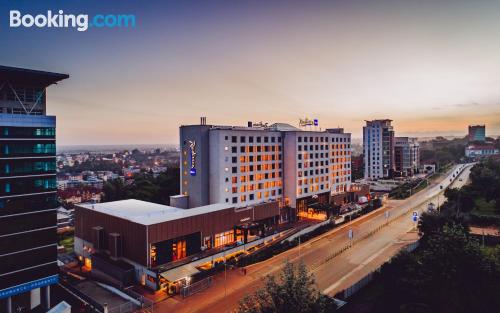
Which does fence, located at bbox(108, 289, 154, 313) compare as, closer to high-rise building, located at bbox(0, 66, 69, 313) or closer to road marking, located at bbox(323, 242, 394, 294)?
high-rise building, located at bbox(0, 66, 69, 313)

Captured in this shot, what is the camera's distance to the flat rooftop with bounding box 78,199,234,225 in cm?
4994

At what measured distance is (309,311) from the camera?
83.3 ft

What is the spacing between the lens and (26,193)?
42219 mm

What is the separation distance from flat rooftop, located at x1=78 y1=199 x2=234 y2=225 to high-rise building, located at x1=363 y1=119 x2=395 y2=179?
11324cm

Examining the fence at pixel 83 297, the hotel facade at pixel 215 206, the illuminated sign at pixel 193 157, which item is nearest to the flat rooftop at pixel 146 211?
the hotel facade at pixel 215 206

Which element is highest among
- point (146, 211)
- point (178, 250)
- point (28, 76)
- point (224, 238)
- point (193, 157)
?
point (28, 76)

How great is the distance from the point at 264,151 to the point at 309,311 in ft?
169

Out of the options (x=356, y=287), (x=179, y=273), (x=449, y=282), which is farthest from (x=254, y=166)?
(x=449, y=282)

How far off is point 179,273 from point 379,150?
12992 centimetres

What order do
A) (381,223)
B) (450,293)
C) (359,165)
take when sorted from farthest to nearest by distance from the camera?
(359,165) → (381,223) → (450,293)

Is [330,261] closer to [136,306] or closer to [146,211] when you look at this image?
[136,306]

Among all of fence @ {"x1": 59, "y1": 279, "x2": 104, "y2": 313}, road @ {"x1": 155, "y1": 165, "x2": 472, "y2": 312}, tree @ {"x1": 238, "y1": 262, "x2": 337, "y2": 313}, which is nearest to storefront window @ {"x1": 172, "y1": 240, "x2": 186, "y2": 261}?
road @ {"x1": 155, "y1": 165, "x2": 472, "y2": 312}

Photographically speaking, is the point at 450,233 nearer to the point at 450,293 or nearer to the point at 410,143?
the point at 450,293

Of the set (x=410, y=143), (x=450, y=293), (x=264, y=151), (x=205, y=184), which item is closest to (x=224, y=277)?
(x=205, y=184)
